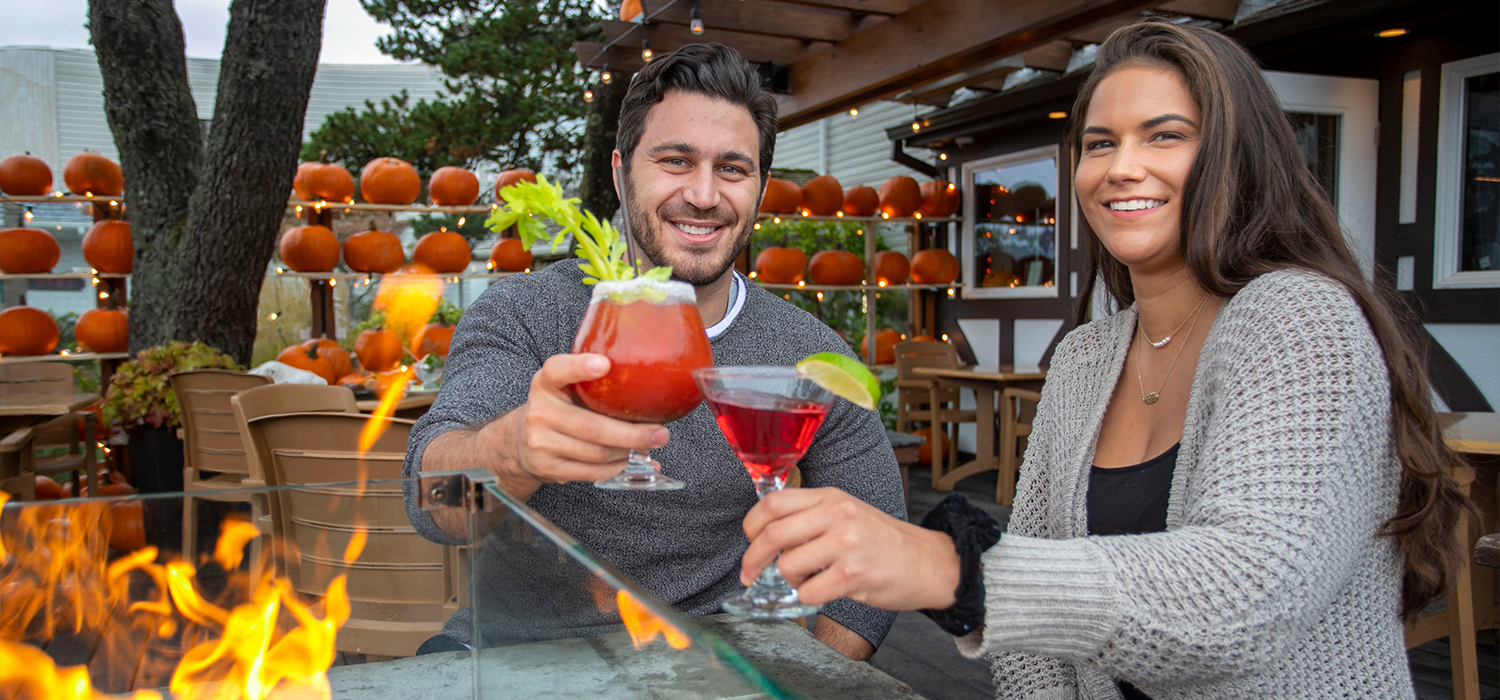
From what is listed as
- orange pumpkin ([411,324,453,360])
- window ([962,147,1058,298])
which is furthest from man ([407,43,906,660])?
window ([962,147,1058,298])

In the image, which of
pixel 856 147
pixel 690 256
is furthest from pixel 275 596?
pixel 856 147

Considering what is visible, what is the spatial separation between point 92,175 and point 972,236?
6331 millimetres

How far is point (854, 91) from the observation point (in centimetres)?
527

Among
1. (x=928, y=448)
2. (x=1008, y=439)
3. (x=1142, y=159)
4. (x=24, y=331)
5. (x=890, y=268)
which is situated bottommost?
(x=928, y=448)

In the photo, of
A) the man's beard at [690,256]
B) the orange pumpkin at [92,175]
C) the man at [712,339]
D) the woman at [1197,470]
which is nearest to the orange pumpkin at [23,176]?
the orange pumpkin at [92,175]

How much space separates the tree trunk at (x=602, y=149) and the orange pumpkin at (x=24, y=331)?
134 inches

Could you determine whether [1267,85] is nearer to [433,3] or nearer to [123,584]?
[123,584]

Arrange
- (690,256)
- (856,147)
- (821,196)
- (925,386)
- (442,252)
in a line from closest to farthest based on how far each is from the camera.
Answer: (690,256) < (442,252) < (925,386) < (821,196) < (856,147)

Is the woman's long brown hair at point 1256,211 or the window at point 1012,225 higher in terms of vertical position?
the window at point 1012,225

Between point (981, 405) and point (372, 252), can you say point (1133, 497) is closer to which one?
point (981, 405)

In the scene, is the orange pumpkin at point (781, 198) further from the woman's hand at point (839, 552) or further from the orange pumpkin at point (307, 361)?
the woman's hand at point (839, 552)

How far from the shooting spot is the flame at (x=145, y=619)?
907mm

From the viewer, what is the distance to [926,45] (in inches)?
185

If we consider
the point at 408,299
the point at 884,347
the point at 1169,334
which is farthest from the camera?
the point at 884,347
